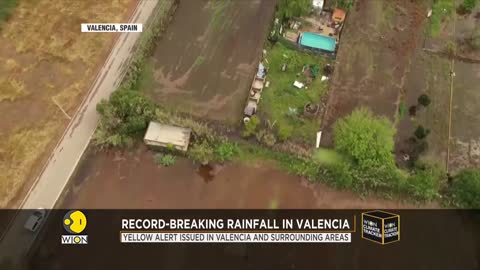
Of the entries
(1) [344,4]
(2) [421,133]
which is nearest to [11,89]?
(1) [344,4]

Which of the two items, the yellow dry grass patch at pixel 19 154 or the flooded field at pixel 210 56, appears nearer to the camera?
the yellow dry grass patch at pixel 19 154

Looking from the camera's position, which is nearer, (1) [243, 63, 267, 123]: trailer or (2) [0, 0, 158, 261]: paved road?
(2) [0, 0, 158, 261]: paved road

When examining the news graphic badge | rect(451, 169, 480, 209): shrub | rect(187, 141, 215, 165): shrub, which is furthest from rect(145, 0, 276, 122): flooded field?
rect(451, 169, 480, 209): shrub

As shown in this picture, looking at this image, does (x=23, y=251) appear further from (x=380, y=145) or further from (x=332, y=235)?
(x=380, y=145)

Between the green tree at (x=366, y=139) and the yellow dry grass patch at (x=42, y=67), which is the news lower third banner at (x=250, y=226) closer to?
the green tree at (x=366, y=139)

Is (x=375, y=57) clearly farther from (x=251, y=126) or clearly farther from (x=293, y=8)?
(x=251, y=126)

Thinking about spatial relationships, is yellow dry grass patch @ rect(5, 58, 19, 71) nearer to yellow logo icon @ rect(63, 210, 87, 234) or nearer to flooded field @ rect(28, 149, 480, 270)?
flooded field @ rect(28, 149, 480, 270)

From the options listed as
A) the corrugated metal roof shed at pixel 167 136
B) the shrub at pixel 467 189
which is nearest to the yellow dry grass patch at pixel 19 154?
the corrugated metal roof shed at pixel 167 136
